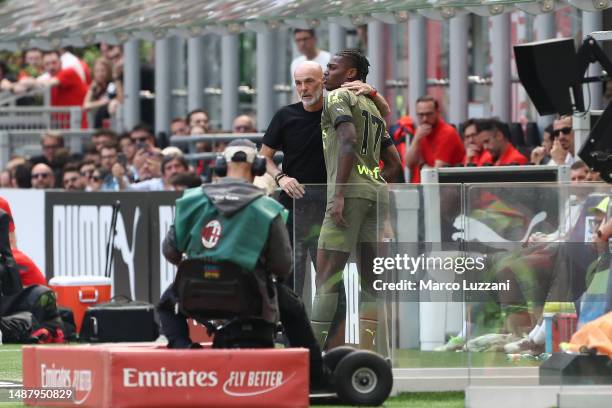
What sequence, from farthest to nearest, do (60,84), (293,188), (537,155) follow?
(60,84) < (537,155) < (293,188)

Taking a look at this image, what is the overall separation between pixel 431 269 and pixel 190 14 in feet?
32.2

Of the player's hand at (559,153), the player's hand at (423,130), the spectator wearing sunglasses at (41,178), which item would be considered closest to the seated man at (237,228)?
the player's hand at (559,153)

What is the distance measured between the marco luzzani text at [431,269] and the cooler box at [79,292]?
624cm

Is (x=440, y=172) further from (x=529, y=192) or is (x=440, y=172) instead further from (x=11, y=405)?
(x=11, y=405)

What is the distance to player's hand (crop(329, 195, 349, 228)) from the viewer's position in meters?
11.6

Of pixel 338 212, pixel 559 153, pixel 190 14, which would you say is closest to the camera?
pixel 338 212

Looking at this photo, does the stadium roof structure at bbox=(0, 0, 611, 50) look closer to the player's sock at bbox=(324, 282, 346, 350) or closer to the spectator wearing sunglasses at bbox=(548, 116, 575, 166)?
the spectator wearing sunglasses at bbox=(548, 116, 575, 166)

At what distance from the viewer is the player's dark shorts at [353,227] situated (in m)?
11.7

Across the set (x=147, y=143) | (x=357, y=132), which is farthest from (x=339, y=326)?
(x=147, y=143)

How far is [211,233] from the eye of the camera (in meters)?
9.95

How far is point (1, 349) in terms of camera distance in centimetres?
1513

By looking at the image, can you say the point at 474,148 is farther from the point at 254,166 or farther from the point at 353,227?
the point at 254,166

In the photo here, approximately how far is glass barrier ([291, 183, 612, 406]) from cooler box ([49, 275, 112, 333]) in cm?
575

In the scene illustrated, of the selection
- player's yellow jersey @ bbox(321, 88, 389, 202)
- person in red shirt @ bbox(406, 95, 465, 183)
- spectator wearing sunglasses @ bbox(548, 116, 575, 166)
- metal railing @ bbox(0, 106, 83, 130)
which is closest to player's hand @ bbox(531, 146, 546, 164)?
person in red shirt @ bbox(406, 95, 465, 183)
